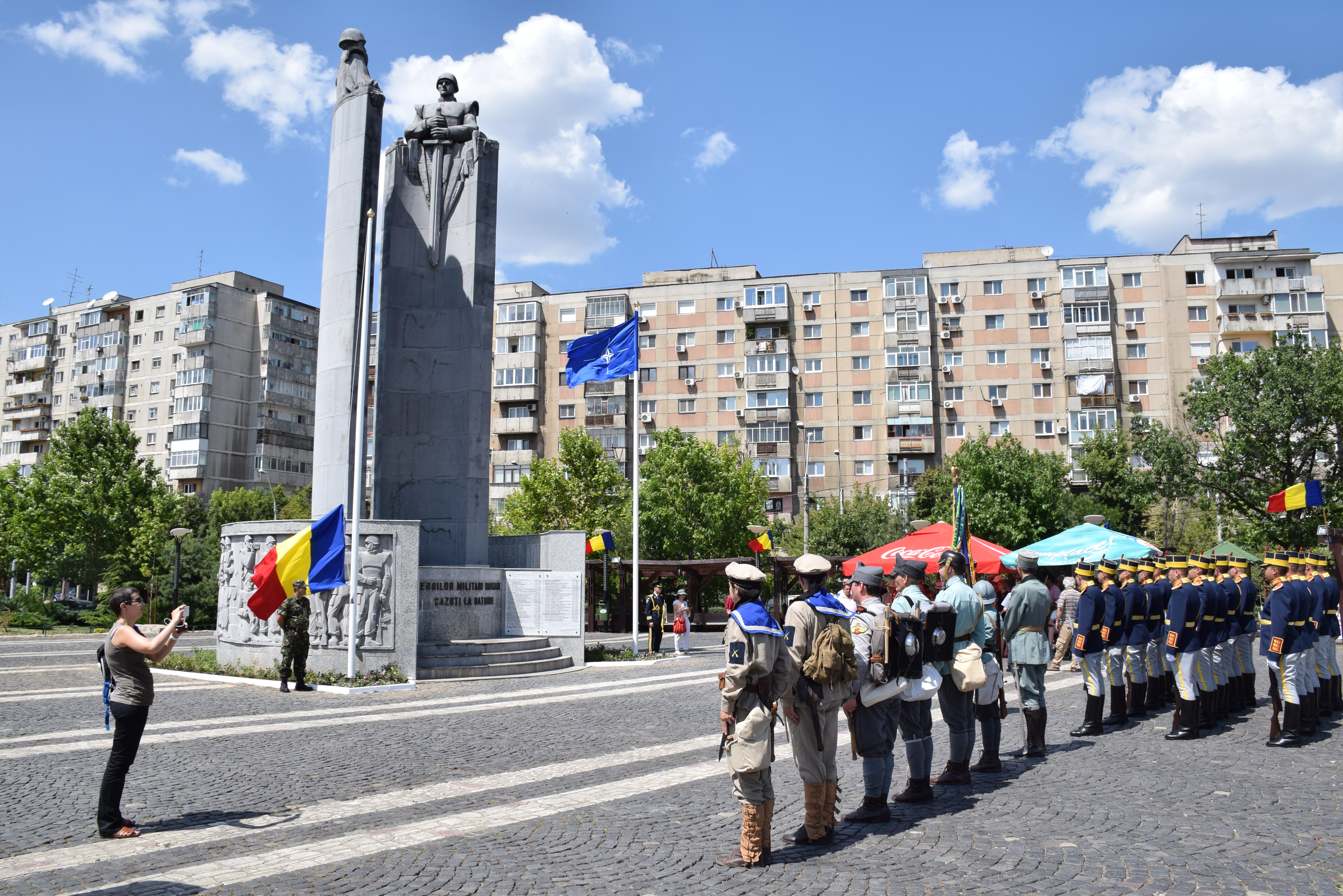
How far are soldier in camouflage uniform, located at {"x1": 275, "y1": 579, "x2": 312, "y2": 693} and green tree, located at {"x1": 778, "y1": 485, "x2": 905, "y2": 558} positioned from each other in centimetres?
3587

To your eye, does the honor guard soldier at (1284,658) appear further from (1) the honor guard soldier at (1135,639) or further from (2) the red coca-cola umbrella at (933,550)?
(2) the red coca-cola umbrella at (933,550)

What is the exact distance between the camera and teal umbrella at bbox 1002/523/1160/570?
61.9 ft

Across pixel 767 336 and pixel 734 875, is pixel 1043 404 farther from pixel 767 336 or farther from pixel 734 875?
pixel 734 875

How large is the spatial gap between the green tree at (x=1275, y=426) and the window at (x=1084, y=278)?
25359 millimetres

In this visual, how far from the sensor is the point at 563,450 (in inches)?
2105

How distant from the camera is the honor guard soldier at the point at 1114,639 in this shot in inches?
451

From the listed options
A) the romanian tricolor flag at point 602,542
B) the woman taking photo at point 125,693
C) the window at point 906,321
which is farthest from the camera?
the window at point 906,321

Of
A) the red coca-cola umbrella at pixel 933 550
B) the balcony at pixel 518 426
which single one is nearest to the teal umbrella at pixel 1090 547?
the red coca-cola umbrella at pixel 933 550

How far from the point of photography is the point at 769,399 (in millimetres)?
65000

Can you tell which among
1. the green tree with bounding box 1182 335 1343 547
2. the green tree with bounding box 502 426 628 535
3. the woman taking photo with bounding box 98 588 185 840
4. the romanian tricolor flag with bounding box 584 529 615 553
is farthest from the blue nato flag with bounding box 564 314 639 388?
the green tree with bounding box 502 426 628 535

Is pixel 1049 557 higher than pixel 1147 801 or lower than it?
higher

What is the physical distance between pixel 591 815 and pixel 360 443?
12.6 meters

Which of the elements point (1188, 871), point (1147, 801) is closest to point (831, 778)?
point (1188, 871)

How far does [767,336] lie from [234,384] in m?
44.9
